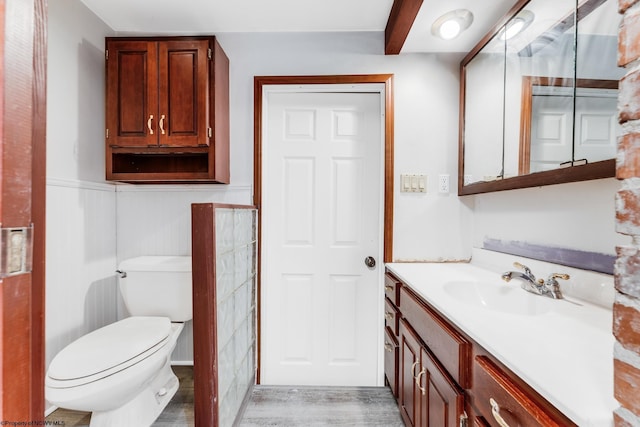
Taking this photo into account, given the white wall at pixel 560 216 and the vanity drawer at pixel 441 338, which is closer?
the vanity drawer at pixel 441 338

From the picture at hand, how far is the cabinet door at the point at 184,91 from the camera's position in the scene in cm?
167

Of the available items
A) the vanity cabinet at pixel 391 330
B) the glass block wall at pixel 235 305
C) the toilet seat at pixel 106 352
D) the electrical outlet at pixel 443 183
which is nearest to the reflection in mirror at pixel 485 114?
the electrical outlet at pixel 443 183

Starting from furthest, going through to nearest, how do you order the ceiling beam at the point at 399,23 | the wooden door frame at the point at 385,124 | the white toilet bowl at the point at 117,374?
the wooden door frame at the point at 385,124, the ceiling beam at the point at 399,23, the white toilet bowl at the point at 117,374

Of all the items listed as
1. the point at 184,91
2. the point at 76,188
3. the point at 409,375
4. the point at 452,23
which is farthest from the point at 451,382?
the point at 76,188

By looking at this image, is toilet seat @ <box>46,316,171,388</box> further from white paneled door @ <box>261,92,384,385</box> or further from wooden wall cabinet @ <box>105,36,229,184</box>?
wooden wall cabinet @ <box>105,36,229,184</box>

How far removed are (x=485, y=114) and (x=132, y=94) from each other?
6.54 ft

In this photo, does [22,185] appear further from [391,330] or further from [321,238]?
[391,330]

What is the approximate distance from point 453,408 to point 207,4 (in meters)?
2.24

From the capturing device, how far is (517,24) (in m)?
1.35

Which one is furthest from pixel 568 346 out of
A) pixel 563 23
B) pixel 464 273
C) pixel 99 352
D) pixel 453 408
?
pixel 99 352

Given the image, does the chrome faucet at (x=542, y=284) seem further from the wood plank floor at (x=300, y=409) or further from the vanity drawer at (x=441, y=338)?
Result: the wood plank floor at (x=300, y=409)

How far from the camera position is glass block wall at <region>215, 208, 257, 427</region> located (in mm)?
1283

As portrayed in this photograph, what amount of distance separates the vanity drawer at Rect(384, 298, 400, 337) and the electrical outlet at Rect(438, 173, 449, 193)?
0.79m

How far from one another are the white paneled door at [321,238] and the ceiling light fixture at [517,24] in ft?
2.42
